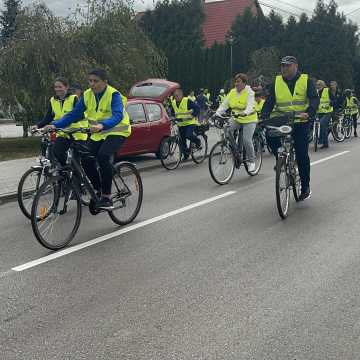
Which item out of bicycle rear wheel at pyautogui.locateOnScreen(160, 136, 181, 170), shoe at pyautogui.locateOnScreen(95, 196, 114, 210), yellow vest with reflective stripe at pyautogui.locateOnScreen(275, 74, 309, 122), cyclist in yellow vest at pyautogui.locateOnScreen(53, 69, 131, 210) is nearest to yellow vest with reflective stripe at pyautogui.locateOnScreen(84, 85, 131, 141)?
cyclist in yellow vest at pyautogui.locateOnScreen(53, 69, 131, 210)

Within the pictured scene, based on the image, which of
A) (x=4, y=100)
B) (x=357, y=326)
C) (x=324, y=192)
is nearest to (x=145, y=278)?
(x=357, y=326)

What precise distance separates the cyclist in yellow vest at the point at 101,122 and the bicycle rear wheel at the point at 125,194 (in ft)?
0.56

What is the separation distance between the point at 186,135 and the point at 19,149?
6304 mm

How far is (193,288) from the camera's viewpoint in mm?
4406

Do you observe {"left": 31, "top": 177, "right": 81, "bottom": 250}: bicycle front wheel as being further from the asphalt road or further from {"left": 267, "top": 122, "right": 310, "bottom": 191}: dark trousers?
{"left": 267, "top": 122, "right": 310, "bottom": 191}: dark trousers

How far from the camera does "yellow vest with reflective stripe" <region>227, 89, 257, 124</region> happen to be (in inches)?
385

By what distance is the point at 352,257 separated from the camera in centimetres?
514

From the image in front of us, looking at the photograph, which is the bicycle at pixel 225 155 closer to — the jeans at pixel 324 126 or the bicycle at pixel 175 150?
the bicycle at pixel 175 150

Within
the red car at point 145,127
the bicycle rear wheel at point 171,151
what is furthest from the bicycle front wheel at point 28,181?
the bicycle rear wheel at point 171,151

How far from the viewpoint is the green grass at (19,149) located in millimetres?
14461

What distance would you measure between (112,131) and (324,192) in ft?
12.5

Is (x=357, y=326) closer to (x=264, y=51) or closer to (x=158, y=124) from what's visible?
(x=158, y=124)

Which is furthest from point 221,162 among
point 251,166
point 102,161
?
point 102,161

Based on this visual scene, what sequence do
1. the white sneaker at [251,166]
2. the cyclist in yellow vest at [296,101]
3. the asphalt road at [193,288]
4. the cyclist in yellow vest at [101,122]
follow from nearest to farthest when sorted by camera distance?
the asphalt road at [193,288]
the cyclist in yellow vest at [101,122]
the cyclist in yellow vest at [296,101]
the white sneaker at [251,166]
